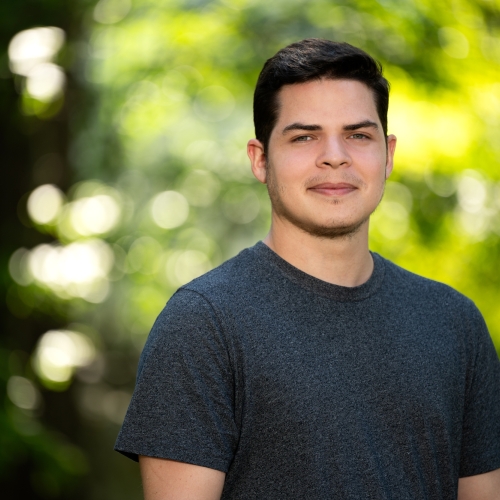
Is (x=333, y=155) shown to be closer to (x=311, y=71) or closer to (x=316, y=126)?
(x=316, y=126)

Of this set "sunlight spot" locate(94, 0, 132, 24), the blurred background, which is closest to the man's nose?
the blurred background

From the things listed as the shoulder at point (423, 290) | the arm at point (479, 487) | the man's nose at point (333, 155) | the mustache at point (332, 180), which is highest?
the man's nose at point (333, 155)

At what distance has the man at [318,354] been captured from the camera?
1.79 m

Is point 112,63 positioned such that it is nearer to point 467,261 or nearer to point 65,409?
point 65,409

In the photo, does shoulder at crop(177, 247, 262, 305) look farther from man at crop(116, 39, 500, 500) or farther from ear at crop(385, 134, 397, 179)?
ear at crop(385, 134, 397, 179)

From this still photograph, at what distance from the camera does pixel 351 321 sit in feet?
6.64

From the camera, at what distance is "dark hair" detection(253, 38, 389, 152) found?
2102mm

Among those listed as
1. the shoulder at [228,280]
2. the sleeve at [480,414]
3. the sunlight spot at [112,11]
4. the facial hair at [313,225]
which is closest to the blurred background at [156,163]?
the sunlight spot at [112,11]

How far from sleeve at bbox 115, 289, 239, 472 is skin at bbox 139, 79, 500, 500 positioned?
1.37 ft

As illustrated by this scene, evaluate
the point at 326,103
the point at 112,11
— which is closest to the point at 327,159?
the point at 326,103

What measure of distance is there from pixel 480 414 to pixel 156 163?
473 cm

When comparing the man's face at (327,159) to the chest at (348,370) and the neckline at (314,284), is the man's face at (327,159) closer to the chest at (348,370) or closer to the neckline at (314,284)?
the neckline at (314,284)

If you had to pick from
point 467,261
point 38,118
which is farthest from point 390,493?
point 38,118

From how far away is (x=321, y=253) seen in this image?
211 centimetres
